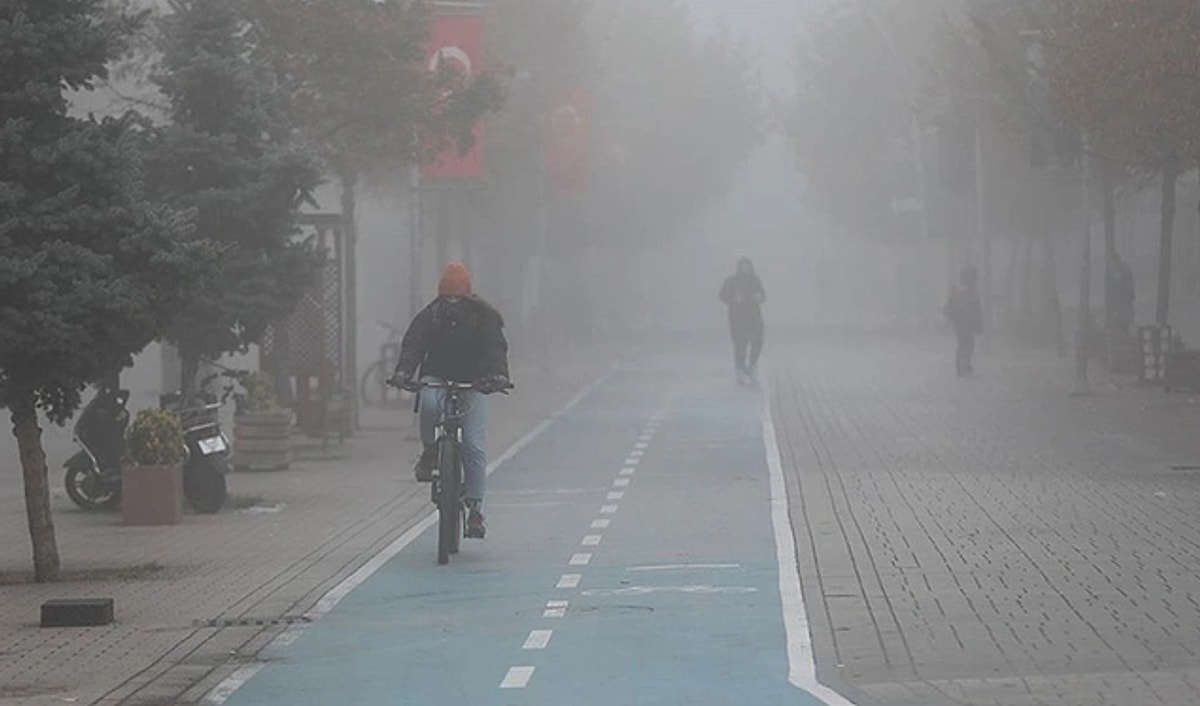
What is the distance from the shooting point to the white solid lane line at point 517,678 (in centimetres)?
1245

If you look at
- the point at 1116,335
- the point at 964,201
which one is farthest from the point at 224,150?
the point at 964,201

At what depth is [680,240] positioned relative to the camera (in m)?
126

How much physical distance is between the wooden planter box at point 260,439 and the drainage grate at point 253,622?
41.4ft

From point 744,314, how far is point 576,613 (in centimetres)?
3193

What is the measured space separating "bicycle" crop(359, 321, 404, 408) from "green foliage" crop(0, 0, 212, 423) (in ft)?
77.9

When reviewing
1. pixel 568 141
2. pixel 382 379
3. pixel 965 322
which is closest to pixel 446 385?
pixel 382 379

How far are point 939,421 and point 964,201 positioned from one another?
113 feet

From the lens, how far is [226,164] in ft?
80.4

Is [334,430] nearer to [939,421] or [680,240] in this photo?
[939,421]

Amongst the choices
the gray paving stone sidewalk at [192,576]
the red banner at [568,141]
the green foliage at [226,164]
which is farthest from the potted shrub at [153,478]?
the red banner at [568,141]

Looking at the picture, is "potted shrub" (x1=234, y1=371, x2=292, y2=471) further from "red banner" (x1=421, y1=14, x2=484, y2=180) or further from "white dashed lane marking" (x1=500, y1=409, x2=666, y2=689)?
"red banner" (x1=421, y1=14, x2=484, y2=180)

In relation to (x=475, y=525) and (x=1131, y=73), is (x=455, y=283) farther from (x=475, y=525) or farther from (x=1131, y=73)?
(x=1131, y=73)

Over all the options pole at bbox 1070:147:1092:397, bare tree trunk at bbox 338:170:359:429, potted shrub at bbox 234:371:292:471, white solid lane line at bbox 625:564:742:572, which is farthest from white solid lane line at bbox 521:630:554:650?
pole at bbox 1070:147:1092:397

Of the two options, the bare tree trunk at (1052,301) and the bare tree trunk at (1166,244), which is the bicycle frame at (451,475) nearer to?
the bare tree trunk at (1166,244)
